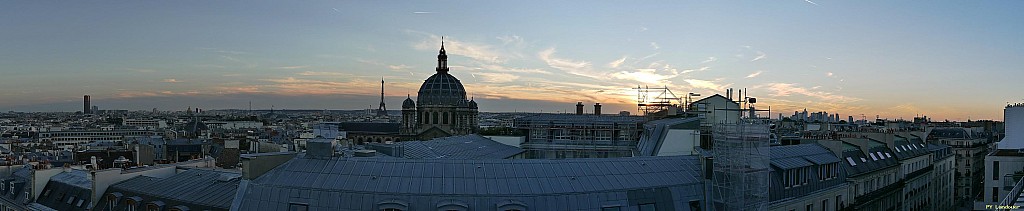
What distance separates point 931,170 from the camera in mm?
62656

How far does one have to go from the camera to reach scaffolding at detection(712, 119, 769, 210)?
29188mm

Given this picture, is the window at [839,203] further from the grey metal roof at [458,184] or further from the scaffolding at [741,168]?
the grey metal roof at [458,184]

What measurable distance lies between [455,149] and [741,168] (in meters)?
25.1

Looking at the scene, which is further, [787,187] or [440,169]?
[787,187]

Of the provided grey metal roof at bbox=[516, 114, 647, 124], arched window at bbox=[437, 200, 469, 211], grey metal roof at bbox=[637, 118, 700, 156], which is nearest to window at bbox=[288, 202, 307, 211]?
arched window at bbox=[437, 200, 469, 211]

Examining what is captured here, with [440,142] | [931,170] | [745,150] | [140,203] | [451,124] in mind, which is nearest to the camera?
[745,150]

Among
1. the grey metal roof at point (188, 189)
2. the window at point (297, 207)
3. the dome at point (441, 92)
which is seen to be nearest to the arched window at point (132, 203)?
the grey metal roof at point (188, 189)

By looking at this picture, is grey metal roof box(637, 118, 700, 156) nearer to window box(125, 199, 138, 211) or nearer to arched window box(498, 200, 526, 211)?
arched window box(498, 200, 526, 211)

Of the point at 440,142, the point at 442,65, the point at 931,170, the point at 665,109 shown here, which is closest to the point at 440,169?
the point at 440,142

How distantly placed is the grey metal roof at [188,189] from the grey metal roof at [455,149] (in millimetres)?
8377

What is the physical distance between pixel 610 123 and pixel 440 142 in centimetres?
2000

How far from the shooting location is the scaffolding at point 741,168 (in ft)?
95.8

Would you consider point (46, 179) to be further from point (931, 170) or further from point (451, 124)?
point (451, 124)

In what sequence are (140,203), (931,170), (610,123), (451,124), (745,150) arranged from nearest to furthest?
(745,150)
(140,203)
(931,170)
(610,123)
(451,124)
